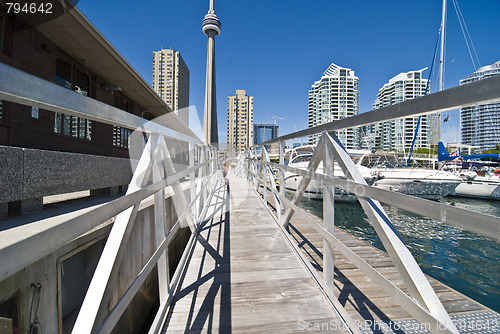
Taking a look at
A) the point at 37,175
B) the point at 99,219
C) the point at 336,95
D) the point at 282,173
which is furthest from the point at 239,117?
the point at 99,219

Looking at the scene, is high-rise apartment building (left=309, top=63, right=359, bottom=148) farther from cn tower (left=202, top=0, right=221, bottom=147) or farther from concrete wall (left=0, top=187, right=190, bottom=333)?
concrete wall (left=0, top=187, right=190, bottom=333)

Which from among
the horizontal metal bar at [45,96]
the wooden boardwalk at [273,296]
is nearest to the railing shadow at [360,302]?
the wooden boardwalk at [273,296]

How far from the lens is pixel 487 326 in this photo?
1992 millimetres

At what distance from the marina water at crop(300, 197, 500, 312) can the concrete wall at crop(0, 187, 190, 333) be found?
527 cm

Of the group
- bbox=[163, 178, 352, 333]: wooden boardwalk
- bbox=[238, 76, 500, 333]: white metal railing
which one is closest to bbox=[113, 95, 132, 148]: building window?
bbox=[163, 178, 352, 333]: wooden boardwalk

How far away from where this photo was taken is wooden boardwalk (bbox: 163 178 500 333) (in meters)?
1.76

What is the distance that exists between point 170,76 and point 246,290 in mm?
47261

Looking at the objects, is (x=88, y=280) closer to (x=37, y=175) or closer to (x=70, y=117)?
(x=37, y=175)

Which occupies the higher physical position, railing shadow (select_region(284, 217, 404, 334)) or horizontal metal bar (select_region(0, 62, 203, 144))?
horizontal metal bar (select_region(0, 62, 203, 144))

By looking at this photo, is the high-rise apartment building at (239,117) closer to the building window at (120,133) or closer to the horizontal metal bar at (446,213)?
the building window at (120,133)

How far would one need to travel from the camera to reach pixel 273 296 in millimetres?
2057

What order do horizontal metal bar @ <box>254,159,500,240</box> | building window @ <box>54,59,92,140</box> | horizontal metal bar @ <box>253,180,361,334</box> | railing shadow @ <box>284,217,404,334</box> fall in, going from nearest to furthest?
horizontal metal bar @ <box>254,159,500,240</box> → horizontal metal bar @ <box>253,180,361,334</box> → railing shadow @ <box>284,217,404,334</box> → building window @ <box>54,59,92,140</box>

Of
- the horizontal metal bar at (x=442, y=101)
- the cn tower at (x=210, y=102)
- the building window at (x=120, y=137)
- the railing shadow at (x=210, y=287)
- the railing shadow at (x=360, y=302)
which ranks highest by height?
the cn tower at (x=210, y=102)

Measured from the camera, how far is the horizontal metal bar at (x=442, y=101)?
→ 84 centimetres
